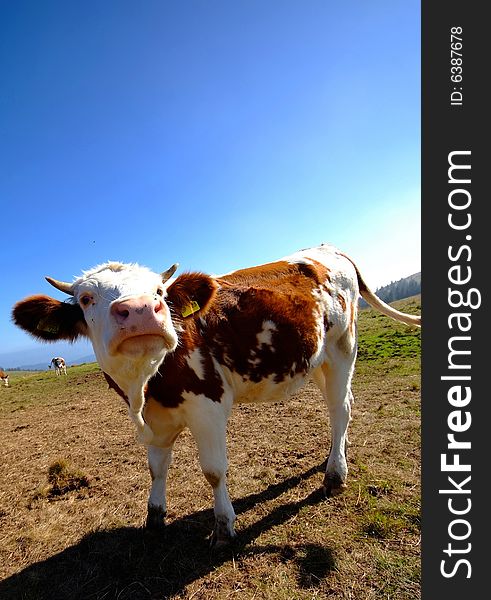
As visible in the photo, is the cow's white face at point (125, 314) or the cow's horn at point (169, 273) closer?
the cow's white face at point (125, 314)

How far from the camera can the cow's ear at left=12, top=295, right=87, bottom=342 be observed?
321 cm

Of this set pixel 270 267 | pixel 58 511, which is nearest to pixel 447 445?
pixel 270 267

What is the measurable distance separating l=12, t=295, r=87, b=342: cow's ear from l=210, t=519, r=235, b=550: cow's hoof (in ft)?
7.29

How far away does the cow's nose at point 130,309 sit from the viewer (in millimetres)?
2541

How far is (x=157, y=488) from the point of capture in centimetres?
404

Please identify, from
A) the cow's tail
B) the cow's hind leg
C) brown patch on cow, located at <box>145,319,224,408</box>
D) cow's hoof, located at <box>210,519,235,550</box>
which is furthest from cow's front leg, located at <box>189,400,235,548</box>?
the cow's tail

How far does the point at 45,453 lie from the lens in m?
6.90

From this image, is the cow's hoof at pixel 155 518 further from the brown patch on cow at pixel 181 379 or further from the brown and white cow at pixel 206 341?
the brown patch on cow at pixel 181 379

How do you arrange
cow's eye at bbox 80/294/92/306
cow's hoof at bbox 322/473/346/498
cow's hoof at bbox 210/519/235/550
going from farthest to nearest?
cow's hoof at bbox 322/473/346/498 → cow's hoof at bbox 210/519/235/550 → cow's eye at bbox 80/294/92/306

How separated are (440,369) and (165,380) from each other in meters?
2.35

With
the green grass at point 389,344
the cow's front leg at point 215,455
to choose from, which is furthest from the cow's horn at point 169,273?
the green grass at point 389,344

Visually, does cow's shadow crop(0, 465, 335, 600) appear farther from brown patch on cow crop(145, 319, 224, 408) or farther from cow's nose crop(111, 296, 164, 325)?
cow's nose crop(111, 296, 164, 325)

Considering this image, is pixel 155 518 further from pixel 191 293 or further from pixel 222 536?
pixel 191 293

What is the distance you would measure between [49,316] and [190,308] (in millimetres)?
1212
